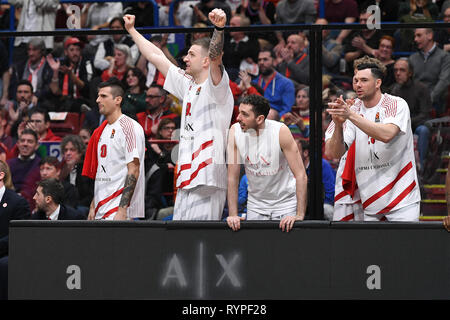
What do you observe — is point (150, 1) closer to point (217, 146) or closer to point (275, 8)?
point (275, 8)

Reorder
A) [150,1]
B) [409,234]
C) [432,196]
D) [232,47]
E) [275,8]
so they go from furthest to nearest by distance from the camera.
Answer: [275,8] → [150,1] → [232,47] → [432,196] → [409,234]

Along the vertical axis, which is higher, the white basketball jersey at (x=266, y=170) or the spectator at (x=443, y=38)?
the spectator at (x=443, y=38)

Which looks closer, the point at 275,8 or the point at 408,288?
the point at 408,288

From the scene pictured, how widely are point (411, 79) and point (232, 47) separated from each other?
154 centimetres

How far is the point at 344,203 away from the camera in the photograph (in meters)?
6.68

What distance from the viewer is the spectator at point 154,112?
6902 millimetres

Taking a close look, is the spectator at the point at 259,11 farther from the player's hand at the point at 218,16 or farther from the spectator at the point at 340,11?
the player's hand at the point at 218,16

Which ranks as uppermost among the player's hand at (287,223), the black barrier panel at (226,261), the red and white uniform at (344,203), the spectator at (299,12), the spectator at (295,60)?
the spectator at (299,12)

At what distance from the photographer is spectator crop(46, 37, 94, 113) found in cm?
705

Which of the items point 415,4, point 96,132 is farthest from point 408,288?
point 415,4

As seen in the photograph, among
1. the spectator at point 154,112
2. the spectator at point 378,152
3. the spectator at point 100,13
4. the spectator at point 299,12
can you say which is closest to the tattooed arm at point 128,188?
the spectator at point 154,112

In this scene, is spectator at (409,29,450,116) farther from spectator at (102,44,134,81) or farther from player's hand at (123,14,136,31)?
spectator at (102,44,134,81)
